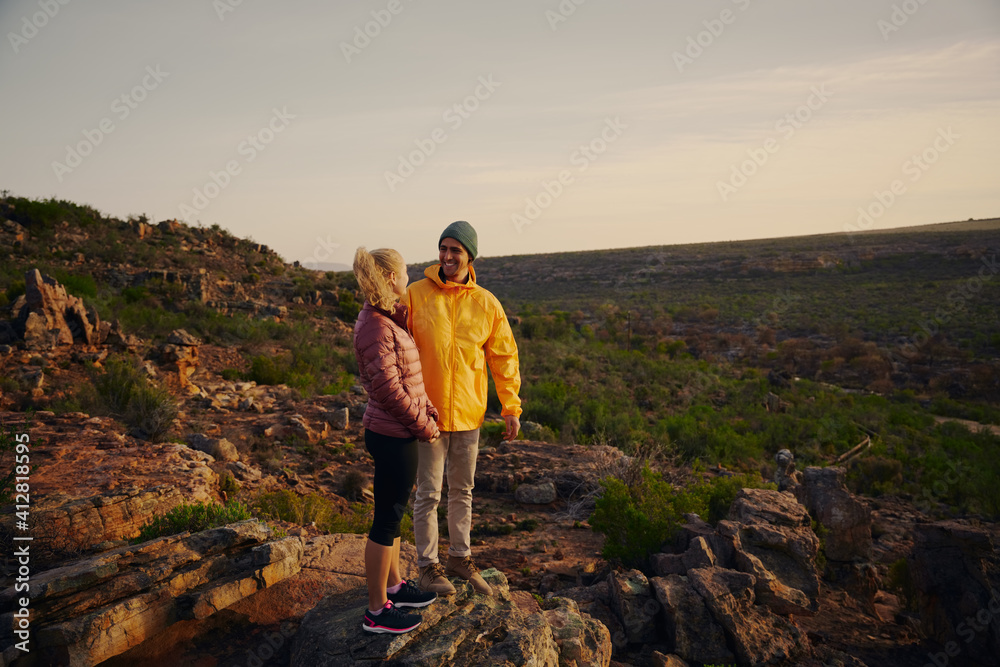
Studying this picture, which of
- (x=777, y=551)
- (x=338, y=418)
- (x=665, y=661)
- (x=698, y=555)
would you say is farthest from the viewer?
(x=338, y=418)

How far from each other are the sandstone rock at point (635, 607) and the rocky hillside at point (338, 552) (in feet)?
0.06

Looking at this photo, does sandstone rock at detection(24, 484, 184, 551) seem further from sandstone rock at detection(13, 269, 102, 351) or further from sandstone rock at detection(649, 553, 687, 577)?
sandstone rock at detection(13, 269, 102, 351)

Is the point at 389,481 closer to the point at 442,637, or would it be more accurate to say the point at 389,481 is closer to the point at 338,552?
the point at 442,637

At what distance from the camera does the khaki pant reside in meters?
2.91

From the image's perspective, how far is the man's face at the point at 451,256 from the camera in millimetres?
3031

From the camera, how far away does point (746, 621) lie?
430cm

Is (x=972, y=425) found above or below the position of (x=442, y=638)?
below

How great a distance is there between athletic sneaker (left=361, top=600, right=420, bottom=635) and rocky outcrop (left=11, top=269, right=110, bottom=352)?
10.6 m

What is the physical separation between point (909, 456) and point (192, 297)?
848 inches

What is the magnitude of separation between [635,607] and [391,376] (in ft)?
10.8

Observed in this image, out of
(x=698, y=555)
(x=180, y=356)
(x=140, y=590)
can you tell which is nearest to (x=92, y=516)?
(x=140, y=590)

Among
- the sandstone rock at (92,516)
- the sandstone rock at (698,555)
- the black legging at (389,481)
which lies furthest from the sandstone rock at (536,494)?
the black legging at (389,481)

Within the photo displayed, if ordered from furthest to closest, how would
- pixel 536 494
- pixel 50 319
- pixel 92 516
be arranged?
pixel 50 319 → pixel 536 494 → pixel 92 516

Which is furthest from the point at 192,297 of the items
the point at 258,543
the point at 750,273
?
the point at 750,273
